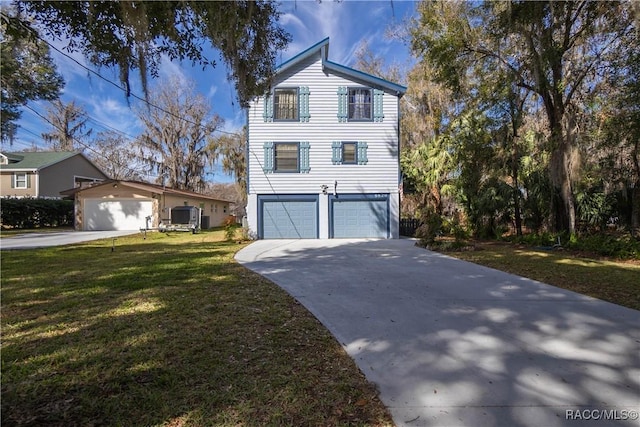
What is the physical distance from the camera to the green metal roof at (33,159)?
77.3 feet

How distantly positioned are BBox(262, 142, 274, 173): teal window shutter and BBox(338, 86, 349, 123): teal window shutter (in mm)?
3248

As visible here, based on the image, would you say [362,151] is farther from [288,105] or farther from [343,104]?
[288,105]

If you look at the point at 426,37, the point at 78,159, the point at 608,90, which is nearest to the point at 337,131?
the point at 426,37

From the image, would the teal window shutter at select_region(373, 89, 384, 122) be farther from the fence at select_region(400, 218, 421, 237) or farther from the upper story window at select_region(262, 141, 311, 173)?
the fence at select_region(400, 218, 421, 237)

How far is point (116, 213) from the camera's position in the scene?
19500 mm

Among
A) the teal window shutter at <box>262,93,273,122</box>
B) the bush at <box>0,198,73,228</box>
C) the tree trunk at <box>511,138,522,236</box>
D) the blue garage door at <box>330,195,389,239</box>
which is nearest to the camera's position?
the tree trunk at <box>511,138,522,236</box>

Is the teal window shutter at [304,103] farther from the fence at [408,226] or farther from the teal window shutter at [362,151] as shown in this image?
the fence at [408,226]

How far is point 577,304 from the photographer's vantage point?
14.5 feet

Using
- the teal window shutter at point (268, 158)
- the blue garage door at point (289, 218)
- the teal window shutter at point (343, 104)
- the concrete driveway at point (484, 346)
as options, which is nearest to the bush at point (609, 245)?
the concrete driveway at point (484, 346)

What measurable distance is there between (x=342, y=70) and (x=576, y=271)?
1138 centimetres

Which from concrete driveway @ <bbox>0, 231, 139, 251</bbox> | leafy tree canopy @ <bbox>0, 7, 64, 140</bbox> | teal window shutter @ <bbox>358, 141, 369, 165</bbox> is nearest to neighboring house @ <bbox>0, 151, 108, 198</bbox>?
concrete driveway @ <bbox>0, 231, 139, 251</bbox>

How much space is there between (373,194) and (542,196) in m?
Answer: 6.26

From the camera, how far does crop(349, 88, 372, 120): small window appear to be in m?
14.5

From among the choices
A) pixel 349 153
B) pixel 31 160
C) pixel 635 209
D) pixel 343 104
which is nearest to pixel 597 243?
pixel 635 209
